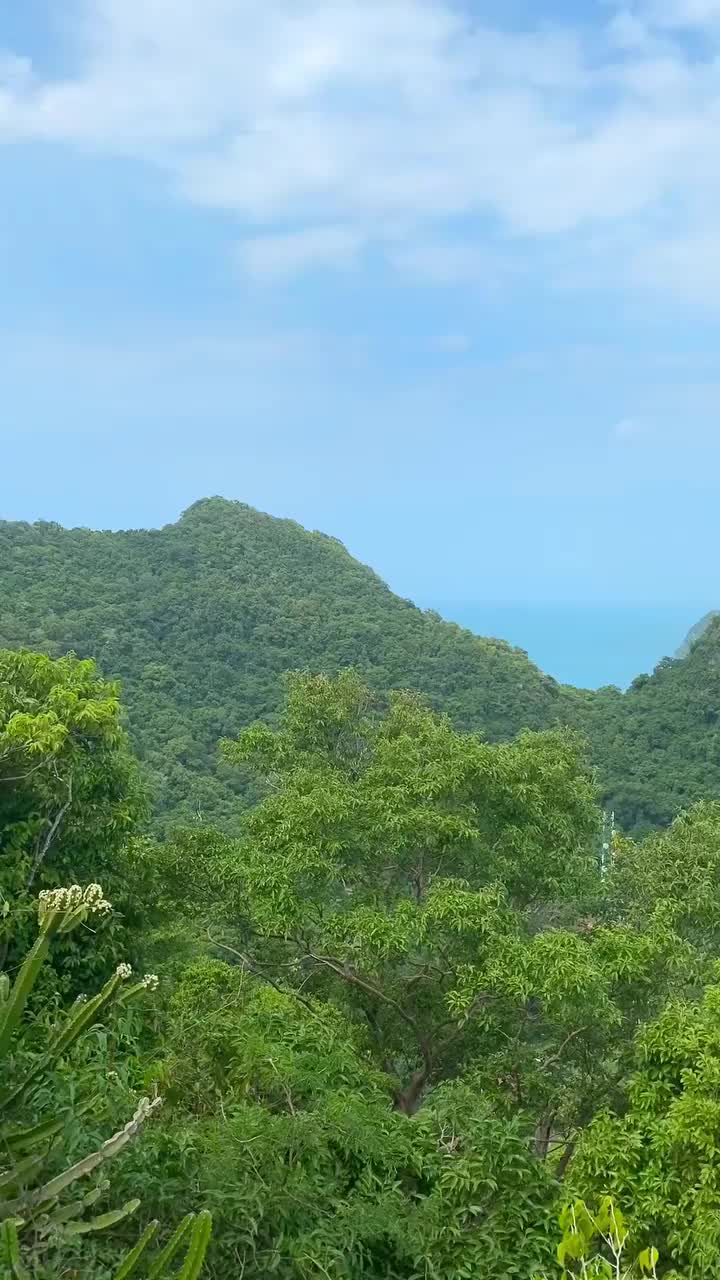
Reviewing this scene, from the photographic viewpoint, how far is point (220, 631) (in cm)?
4072

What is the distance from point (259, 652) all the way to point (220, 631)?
2.01 metres

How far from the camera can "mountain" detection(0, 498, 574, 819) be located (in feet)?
103

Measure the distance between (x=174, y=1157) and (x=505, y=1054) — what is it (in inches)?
106

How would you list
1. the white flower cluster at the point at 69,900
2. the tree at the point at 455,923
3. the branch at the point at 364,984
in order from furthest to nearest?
the branch at the point at 364,984, the tree at the point at 455,923, the white flower cluster at the point at 69,900

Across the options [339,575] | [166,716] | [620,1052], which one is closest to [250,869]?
[620,1052]

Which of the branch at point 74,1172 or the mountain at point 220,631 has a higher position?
the mountain at point 220,631

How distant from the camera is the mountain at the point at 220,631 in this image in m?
31.4

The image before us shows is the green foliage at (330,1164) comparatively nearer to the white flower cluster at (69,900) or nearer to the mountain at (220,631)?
the white flower cluster at (69,900)

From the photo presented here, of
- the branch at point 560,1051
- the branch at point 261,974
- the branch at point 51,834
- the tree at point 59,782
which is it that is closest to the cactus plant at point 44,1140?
the tree at point 59,782

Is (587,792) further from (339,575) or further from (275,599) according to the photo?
(339,575)

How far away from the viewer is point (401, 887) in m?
7.62

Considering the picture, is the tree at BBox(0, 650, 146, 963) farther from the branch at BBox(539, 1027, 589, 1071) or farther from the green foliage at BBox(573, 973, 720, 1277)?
the green foliage at BBox(573, 973, 720, 1277)

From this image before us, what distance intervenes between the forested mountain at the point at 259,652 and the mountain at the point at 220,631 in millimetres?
84

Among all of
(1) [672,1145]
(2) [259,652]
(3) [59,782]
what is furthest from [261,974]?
(2) [259,652]
